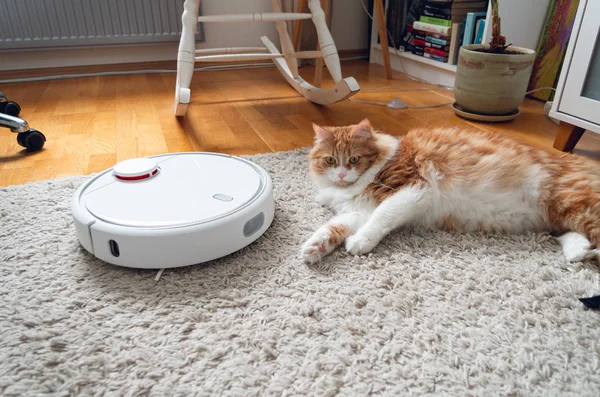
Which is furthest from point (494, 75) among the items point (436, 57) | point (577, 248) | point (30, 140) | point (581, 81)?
point (30, 140)

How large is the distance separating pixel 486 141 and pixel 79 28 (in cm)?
248

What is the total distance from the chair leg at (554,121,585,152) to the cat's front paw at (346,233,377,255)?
101 centimetres

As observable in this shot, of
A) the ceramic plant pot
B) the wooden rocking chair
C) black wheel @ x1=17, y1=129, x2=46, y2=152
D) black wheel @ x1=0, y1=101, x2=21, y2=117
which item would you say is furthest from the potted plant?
black wheel @ x1=0, y1=101, x2=21, y2=117

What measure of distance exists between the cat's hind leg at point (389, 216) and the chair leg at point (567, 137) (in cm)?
84

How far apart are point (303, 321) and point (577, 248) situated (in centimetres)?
61

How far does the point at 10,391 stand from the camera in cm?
61

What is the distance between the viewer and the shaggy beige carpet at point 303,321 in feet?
2.07

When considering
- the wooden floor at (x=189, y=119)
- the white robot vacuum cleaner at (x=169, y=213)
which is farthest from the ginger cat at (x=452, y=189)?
the wooden floor at (x=189, y=119)

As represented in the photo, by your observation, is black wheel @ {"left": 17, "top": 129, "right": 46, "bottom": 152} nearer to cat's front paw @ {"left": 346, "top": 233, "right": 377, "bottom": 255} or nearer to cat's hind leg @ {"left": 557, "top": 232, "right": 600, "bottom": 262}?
cat's front paw @ {"left": 346, "top": 233, "right": 377, "bottom": 255}

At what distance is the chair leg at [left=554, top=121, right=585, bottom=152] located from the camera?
150 centimetres

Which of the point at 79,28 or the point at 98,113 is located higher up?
the point at 79,28

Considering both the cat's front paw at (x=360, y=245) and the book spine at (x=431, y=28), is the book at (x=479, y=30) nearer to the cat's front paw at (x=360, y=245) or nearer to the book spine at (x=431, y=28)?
the book spine at (x=431, y=28)

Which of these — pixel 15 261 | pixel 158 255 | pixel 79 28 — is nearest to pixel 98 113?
pixel 79 28

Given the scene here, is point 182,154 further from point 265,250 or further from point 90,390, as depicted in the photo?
point 90,390
